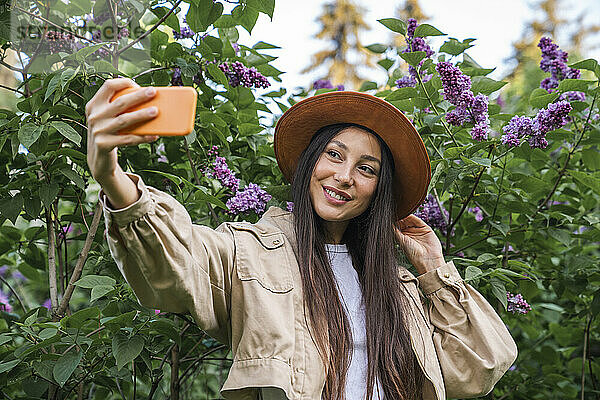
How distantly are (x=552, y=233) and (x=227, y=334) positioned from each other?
117 cm

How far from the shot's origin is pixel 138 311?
1714mm

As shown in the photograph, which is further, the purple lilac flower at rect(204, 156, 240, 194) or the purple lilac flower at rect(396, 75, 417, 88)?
the purple lilac flower at rect(396, 75, 417, 88)

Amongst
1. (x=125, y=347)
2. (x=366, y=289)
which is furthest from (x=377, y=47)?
(x=125, y=347)

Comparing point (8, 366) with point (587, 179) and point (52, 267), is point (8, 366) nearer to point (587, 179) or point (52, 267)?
point (52, 267)

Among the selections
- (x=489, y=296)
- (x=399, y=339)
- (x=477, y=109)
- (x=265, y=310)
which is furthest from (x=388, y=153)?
(x=489, y=296)

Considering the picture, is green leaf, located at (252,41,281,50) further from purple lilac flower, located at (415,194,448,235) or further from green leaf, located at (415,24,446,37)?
purple lilac flower, located at (415,194,448,235)

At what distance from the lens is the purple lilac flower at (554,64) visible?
2.29 m

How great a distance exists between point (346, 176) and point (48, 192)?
2.64 feet

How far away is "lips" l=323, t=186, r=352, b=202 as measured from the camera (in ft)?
5.53

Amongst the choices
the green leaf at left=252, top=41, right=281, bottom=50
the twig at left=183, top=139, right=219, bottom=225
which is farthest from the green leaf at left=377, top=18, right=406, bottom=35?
the twig at left=183, top=139, right=219, bottom=225

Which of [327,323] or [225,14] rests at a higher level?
[225,14]

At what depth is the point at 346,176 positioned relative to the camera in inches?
66.0

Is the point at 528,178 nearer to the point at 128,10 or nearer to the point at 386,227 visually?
the point at 386,227

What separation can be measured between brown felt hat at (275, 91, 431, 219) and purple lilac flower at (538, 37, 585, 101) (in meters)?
0.74
